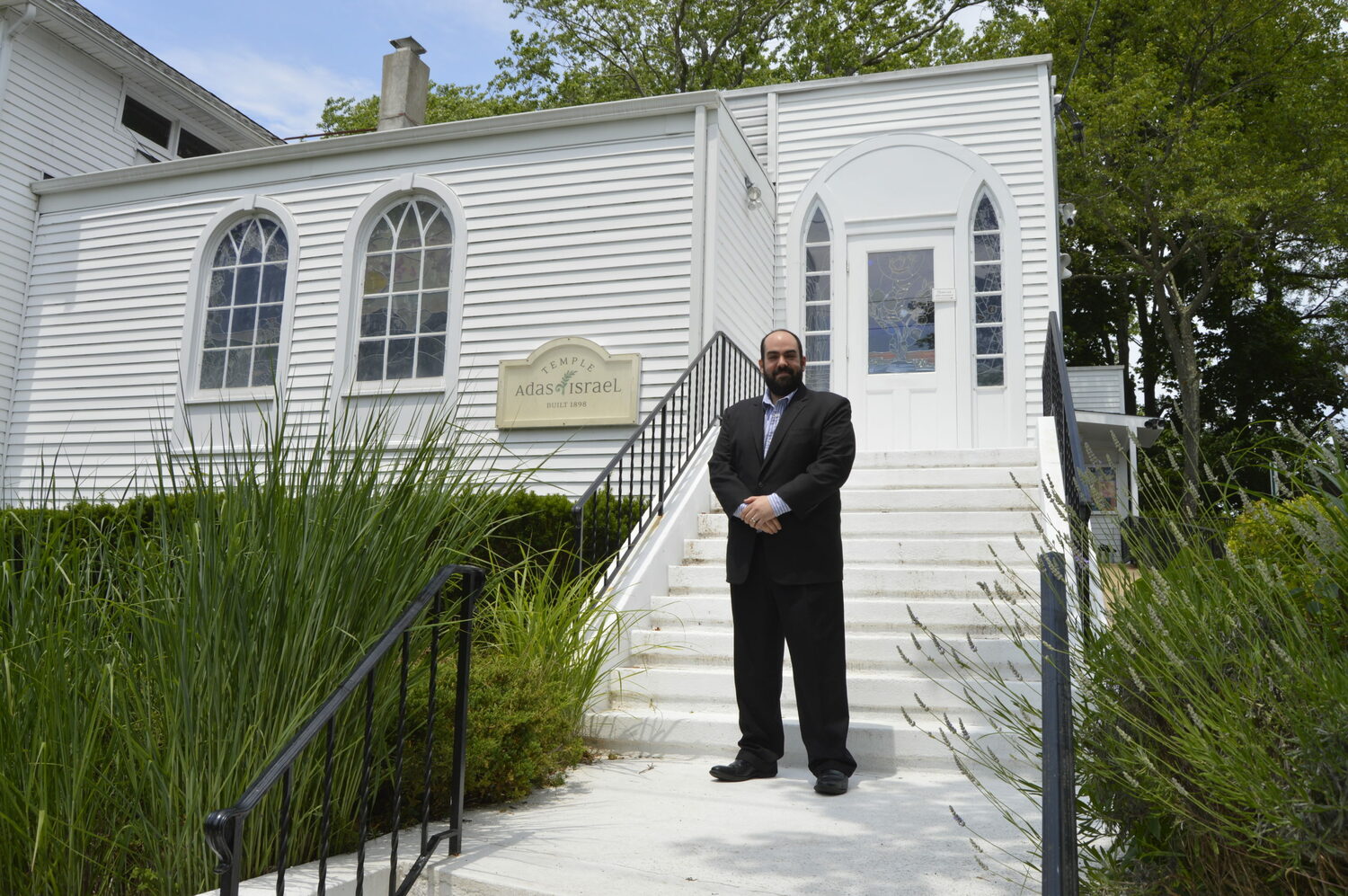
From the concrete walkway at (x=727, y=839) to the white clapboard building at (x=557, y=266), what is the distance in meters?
4.93

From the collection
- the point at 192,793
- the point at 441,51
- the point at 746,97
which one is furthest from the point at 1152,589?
the point at 441,51

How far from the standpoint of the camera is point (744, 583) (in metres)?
4.14

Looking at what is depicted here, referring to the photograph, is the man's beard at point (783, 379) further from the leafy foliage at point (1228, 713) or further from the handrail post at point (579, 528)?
the leafy foliage at point (1228, 713)

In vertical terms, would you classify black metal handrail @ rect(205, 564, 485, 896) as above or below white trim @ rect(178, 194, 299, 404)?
below

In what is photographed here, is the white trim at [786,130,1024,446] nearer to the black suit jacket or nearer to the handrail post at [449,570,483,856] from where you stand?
the black suit jacket

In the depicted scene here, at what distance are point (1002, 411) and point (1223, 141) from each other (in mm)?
11763

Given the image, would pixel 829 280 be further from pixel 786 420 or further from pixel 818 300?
pixel 786 420

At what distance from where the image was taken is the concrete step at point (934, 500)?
20.5ft

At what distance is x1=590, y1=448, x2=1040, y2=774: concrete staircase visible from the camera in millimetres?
4574

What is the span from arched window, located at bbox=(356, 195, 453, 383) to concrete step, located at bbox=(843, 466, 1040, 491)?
4.30 meters

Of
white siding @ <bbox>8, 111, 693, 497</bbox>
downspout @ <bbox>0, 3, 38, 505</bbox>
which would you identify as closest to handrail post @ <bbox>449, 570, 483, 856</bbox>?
white siding @ <bbox>8, 111, 693, 497</bbox>

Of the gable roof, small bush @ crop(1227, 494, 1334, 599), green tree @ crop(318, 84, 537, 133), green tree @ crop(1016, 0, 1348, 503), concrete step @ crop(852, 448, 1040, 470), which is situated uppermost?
green tree @ crop(318, 84, 537, 133)

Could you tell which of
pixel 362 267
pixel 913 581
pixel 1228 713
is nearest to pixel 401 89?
pixel 362 267

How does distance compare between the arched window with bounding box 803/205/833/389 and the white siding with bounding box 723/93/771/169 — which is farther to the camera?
the white siding with bounding box 723/93/771/169
